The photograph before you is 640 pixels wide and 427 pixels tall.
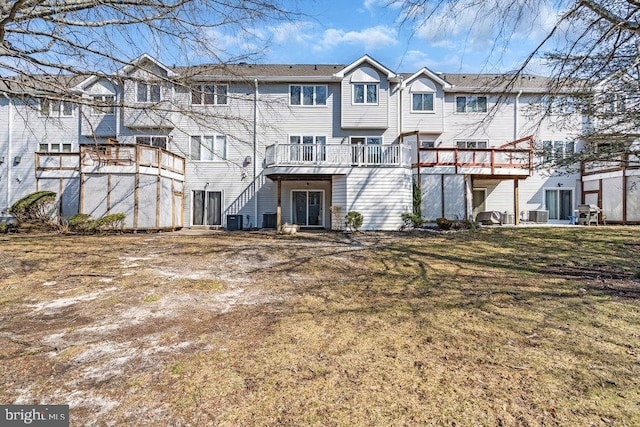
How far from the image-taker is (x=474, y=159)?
16047mm

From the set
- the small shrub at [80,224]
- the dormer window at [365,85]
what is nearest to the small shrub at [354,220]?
the dormer window at [365,85]

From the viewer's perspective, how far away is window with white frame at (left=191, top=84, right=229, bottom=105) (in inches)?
193

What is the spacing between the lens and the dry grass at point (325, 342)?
238 centimetres

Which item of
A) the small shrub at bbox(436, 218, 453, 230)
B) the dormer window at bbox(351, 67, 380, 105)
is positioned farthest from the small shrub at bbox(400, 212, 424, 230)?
the dormer window at bbox(351, 67, 380, 105)

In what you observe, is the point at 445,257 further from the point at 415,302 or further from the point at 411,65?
the point at 411,65

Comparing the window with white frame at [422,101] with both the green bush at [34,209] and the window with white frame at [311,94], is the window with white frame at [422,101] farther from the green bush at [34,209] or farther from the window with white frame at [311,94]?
the green bush at [34,209]

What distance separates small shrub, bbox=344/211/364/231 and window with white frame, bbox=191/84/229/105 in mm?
9479

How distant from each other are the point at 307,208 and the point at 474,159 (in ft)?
29.1

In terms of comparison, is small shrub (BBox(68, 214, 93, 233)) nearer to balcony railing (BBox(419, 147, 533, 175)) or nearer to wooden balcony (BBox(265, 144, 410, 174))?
wooden balcony (BBox(265, 144, 410, 174))

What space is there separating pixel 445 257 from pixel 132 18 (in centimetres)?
755

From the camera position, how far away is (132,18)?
3.93 meters

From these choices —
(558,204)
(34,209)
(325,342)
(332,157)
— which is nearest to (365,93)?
(332,157)

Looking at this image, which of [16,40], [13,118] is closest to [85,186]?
[13,118]

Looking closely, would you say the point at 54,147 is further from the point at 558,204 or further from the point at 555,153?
the point at 558,204
